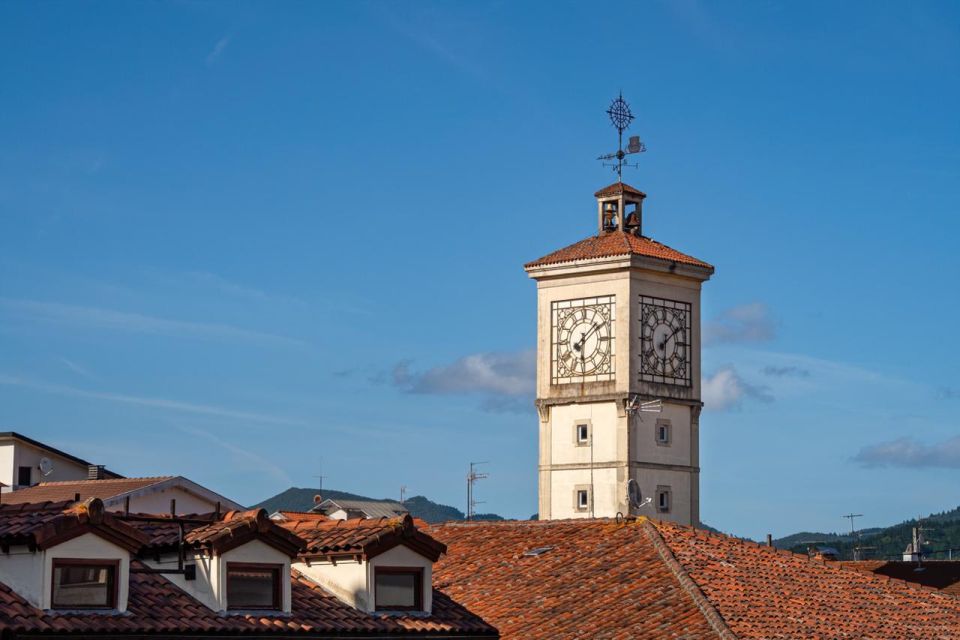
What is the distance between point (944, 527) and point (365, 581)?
5545 inches

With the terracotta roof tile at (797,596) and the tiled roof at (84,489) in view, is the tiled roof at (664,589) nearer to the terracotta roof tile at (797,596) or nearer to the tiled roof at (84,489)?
the terracotta roof tile at (797,596)

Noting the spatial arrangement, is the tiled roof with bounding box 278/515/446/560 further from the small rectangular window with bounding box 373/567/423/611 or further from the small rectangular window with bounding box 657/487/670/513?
the small rectangular window with bounding box 657/487/670/513

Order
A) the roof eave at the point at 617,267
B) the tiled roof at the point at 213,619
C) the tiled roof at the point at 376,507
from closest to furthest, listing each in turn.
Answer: the tiled roof at the point at 213,619
the roof eave at the point at 617,267
the tiled roof at the point at 376,507

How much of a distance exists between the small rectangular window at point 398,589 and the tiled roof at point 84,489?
2371 centimetres

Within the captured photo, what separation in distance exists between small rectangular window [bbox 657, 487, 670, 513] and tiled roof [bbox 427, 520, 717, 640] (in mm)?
34078

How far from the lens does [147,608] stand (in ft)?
94.7

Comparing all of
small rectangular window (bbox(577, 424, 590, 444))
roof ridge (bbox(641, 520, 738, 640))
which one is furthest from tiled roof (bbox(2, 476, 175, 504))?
small rectangular window (bbox(577, 424, 590, 444))

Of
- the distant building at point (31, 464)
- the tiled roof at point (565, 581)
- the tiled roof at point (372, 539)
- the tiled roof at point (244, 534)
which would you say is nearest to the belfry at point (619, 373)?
the distant building at point (31, 464)

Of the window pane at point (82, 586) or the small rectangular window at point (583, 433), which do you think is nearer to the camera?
the window pane at point (82, 586)

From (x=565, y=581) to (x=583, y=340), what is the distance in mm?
42317

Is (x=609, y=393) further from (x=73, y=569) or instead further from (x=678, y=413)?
(x=73, y=569)

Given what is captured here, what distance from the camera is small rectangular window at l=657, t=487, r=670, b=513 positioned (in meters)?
84.3

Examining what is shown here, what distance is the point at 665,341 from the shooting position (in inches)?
3386

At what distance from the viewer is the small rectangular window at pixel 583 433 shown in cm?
8431
